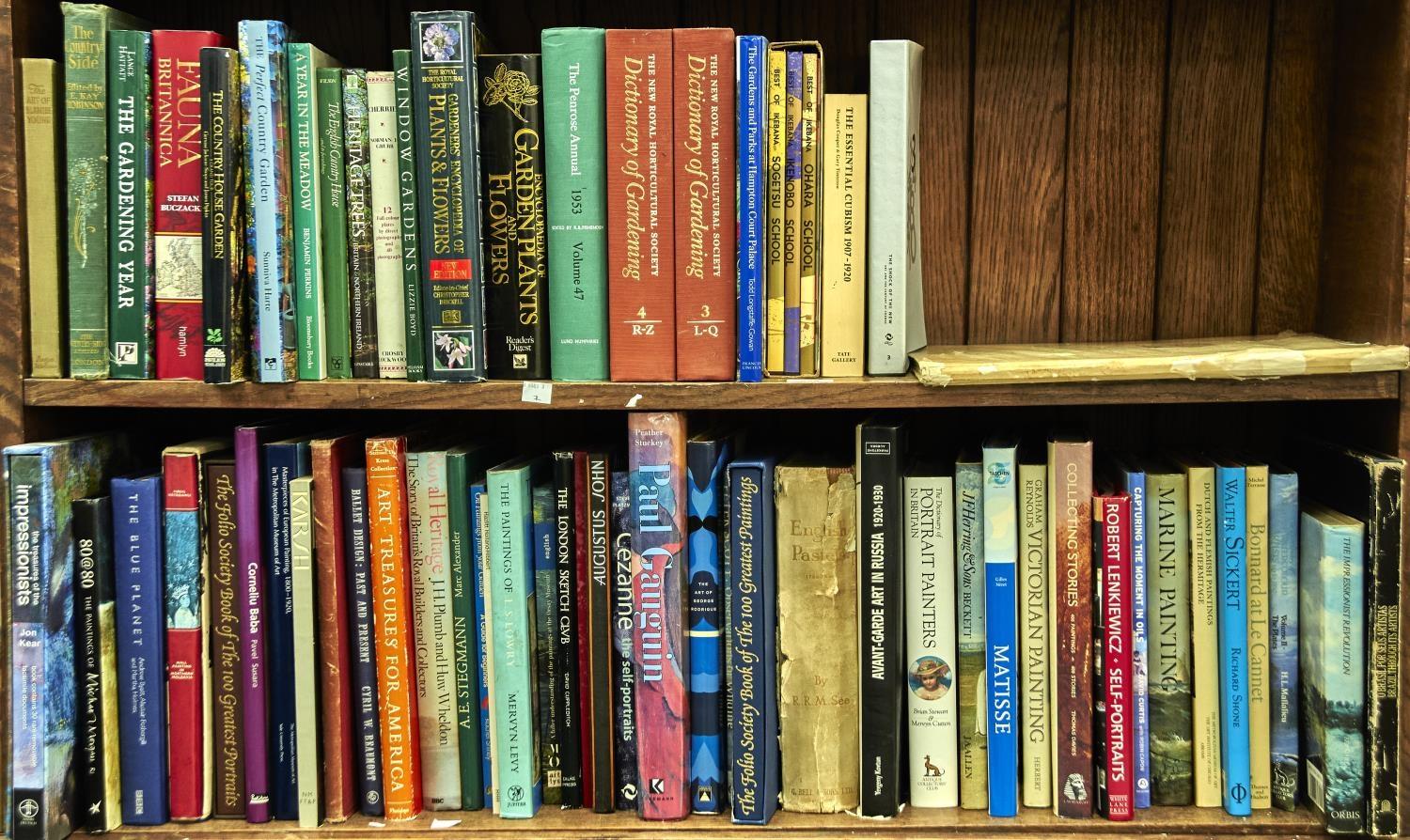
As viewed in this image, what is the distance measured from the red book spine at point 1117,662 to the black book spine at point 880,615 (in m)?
0.19

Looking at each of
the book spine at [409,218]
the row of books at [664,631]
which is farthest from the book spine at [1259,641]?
the book spine at [409,218]

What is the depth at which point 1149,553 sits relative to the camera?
1017 millimetres

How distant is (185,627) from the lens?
3.38 feet

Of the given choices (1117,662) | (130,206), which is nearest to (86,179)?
(130,206)

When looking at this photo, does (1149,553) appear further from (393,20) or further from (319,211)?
(393,20)

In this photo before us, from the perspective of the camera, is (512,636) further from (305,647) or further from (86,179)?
(86,179)

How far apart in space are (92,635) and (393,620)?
0.95 ft

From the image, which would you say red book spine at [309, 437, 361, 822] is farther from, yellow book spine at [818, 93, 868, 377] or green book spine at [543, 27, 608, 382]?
yellow book spine at [818, 93, 868, 377]

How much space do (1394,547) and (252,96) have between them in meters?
1.12

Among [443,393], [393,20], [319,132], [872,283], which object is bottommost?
[443,393]

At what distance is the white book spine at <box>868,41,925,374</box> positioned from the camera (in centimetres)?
98

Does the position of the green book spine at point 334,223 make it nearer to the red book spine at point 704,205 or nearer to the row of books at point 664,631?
the row of books at point 664,631

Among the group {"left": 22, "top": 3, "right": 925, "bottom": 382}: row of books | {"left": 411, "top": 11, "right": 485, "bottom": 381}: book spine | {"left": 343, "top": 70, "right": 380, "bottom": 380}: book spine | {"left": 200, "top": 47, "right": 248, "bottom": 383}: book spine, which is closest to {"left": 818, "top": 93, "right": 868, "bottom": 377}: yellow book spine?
{"left": 22, "top": 3, "right": 925, "bottom": 382}: row of books

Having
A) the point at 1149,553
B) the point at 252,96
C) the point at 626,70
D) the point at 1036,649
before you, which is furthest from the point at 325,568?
the point at 1149,553
